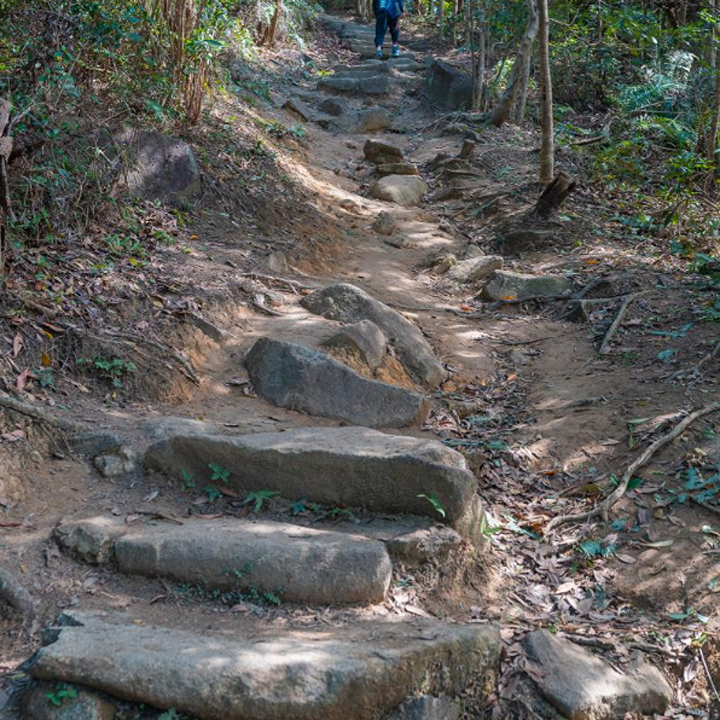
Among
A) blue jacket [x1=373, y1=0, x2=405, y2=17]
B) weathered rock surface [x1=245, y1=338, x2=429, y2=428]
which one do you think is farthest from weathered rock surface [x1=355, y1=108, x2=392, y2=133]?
weathered rock surface [x1=245, y1=338, x2=429, y2=428]

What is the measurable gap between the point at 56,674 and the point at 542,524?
274 centimetres

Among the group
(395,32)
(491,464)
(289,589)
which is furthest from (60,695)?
(395,32)

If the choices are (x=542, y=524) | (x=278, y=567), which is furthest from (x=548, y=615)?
(x=278, y=567)

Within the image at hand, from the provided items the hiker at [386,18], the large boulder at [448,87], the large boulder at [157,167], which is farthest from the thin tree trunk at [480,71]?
the large boulder at [157,167]

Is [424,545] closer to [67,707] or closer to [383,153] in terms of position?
[67,707]

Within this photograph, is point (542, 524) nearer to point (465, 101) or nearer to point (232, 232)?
point (232, 232)

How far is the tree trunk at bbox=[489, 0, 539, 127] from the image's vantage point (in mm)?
10983

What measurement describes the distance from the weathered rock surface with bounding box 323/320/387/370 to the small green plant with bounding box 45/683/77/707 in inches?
125

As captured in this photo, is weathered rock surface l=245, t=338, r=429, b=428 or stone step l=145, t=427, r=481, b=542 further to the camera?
weathered rock surface l=245, t=338, r=429, b=428

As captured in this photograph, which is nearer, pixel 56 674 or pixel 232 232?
pixel 56 674

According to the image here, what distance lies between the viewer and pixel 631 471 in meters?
4.64

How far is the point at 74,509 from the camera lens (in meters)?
3.79

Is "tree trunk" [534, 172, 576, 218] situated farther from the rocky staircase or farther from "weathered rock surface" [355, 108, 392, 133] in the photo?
the rocky staircase

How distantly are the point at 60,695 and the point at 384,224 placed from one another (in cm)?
706
